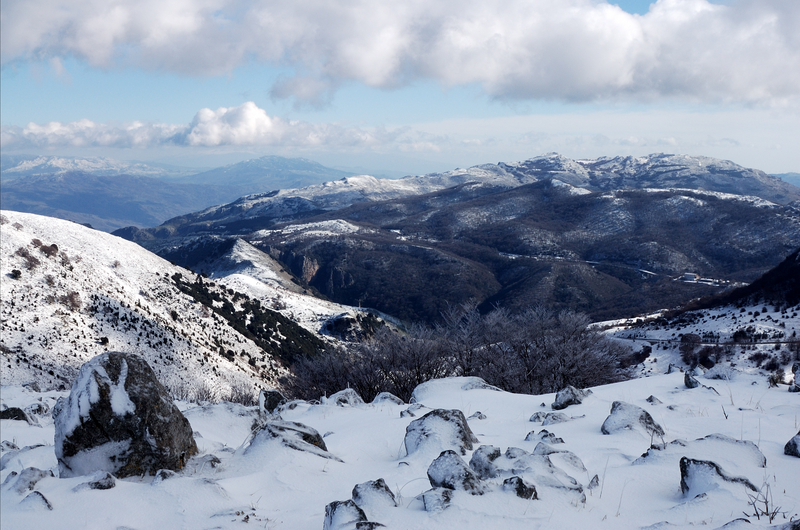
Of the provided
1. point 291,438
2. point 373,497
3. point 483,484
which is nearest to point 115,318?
point 291,438

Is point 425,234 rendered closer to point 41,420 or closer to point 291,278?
point 291,278

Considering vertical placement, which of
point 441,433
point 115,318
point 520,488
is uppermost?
point 520,488

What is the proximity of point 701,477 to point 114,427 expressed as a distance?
7.40 metres

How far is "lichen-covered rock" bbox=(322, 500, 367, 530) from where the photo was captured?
176 inches

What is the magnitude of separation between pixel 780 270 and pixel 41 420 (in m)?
73.1

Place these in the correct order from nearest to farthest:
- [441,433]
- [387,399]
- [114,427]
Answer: [114,427] → [441,433] → [387,399]

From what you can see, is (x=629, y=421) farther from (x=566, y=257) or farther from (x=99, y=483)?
(x=566, y=257)

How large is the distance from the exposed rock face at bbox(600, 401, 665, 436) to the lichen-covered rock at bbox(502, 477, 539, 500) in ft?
11.6

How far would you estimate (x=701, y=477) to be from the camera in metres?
5.10

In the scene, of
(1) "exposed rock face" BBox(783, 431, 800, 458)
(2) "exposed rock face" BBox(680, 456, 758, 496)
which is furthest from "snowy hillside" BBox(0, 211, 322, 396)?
(1) "exposed rock face" BBox(783, 431, 800, 458)

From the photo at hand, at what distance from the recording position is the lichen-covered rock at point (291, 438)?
696 cm

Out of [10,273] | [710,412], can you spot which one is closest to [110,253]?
[10,273]

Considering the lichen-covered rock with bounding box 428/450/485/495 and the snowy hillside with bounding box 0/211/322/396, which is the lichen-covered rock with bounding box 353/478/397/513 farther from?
the snowy hillside with bounding box 0/211/322/396

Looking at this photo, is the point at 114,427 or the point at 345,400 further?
the point at 345,400
